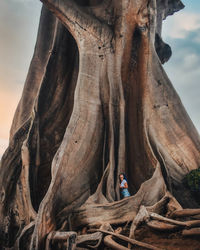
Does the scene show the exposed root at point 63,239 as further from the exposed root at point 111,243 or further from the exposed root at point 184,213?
the exposed root at point 184,213

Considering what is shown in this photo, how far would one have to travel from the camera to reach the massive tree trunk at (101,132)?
514 cm

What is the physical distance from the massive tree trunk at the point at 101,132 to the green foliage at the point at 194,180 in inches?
7.3

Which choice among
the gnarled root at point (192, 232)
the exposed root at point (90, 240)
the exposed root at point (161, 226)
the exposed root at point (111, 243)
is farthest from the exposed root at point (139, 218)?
the gnarled root at point (192, 232)

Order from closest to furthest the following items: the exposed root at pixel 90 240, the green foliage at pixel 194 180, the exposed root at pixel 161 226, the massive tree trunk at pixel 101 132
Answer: the exposed root at pixel 90 240 < the exposed root at pixel 161 226 < the massive tree trunk at pixel 101 132 < the green foliage at pixel 194 180

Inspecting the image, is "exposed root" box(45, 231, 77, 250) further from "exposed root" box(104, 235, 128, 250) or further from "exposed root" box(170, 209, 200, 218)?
"exposed root" box(170, 209, 200, 218)

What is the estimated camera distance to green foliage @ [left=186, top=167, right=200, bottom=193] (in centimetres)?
602

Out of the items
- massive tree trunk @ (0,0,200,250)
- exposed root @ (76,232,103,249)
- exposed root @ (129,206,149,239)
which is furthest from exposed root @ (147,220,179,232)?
exposed root @ (76,232,103,249)

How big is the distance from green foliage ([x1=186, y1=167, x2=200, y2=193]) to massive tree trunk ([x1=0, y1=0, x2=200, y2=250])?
185 millimetres

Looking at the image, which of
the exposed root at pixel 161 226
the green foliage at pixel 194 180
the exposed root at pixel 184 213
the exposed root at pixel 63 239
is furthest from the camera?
the green foliage at pixel 194 180

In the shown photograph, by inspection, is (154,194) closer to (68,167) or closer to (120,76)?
(68,167)

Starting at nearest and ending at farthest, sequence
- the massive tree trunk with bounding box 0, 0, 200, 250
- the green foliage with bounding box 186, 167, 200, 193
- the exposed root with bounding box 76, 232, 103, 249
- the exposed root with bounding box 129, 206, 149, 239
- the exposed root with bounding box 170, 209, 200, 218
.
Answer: the exposed root with bounding box 76, 232, 103, 249 < the exposed root with bounding box 129, 206, 149, 239 < the exposed root with bounding box 170, 209, 200, 218 < the massive tree trunk with bounding box 0, 0, 200, 250 < the green foliage with bounding box 186, 167, 200, 193

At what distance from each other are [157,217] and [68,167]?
5.73 feet

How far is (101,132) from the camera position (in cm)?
611

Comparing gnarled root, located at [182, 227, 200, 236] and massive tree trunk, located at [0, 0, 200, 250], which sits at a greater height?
massive tree trunk, located at [0, 0, 200, 250]
